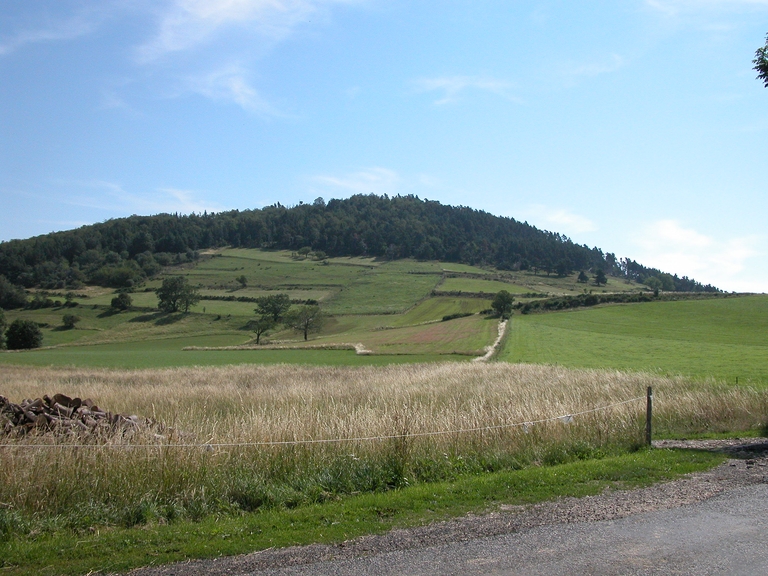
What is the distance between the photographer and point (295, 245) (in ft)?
577

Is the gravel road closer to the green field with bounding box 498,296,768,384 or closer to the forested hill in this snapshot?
the green field with bounding box 498,296,768,384

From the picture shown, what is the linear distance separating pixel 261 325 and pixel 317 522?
249ft

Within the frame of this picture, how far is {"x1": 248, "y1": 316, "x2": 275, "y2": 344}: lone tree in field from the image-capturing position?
80938mm

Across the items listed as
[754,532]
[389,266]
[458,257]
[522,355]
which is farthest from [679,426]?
[458,257]

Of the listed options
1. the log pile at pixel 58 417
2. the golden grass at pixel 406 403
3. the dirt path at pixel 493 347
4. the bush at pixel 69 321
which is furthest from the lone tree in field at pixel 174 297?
the log pile at pixel 58 417

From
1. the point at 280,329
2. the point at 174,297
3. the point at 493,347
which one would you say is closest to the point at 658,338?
the point at 493,347

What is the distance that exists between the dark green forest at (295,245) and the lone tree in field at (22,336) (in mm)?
45212

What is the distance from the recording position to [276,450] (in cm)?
973

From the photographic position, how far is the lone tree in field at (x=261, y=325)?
80.9 m

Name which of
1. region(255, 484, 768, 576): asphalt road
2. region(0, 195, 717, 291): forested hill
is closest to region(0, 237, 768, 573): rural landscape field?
region(255, 484, 768, 576): asphalt road

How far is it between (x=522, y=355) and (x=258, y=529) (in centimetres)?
3984

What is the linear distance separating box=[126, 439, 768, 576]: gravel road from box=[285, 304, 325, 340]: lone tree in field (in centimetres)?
7494

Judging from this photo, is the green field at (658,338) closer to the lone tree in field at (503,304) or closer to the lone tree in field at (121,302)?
the lone tree in field at (503,304)

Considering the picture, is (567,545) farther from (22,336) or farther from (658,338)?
(22,336)
